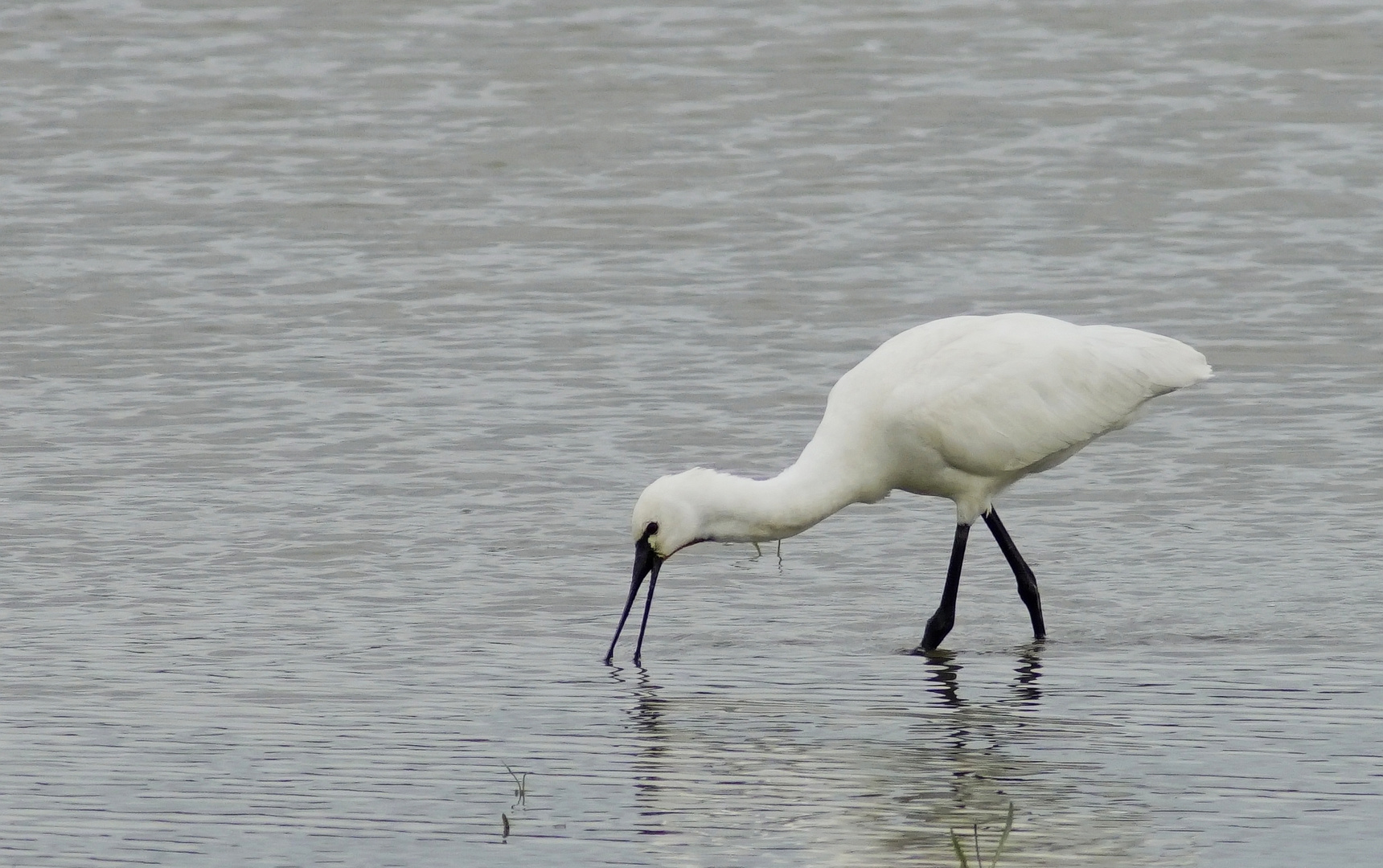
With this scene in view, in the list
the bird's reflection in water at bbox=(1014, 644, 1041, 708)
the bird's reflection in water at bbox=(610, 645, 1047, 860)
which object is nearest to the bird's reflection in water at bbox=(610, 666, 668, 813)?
the bird's reflection in water at bbox=(610, 645, 1047, 860)

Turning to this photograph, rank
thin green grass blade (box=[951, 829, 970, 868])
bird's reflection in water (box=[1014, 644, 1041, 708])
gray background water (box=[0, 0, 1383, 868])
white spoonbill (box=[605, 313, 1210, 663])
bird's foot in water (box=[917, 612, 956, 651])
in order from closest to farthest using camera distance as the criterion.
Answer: thin green grass blade (box=[951, 829, 970, 868])
gray background water (box=[0, 0, 1383, 868])
bird's reflection in water (box=[1014, 644, 1041, 708])
white spoonbill (box=[605, 313, 1210, 663])
bird's foot in water (box=[917, 612, 956, 651])

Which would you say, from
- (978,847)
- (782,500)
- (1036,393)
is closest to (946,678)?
(782,500)

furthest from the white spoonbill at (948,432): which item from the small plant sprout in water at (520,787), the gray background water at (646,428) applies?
the small plant sprout in water at (520,787)

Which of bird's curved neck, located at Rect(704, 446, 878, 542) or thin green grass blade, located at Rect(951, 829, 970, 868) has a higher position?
thin green grass blade, located at Rect(951, 829, 970, 868)

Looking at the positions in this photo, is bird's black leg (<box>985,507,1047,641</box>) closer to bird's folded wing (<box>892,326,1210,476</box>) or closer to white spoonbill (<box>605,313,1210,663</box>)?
white spoonbill (<box>605,313,1210,663</box>)

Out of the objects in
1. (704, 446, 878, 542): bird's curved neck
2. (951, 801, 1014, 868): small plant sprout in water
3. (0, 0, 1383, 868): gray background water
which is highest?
(951, 801, 1014, 868): small plant sprout in water

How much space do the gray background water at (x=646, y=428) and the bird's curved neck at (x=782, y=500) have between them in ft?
1.38

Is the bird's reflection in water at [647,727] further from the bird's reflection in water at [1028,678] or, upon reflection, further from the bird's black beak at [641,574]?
the bird's reflection in water at [1028,678]

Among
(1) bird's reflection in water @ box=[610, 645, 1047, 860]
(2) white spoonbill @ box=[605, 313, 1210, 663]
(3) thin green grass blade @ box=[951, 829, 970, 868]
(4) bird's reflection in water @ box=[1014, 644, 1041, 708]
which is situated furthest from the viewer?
(2) white spoonbill @ box=[605, 313, 1210, 663]

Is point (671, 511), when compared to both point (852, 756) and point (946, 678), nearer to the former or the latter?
point (946, 678)

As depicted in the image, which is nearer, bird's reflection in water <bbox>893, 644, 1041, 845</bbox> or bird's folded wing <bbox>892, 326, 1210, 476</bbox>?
bird's reflection in water <bbox>893, 644, 1041, 845</bbox>

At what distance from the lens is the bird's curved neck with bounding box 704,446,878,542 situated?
933cm

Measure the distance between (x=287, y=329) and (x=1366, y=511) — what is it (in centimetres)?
646

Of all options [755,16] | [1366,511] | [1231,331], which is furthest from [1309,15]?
[1366,511]
